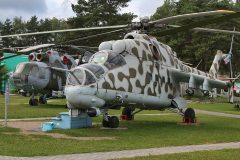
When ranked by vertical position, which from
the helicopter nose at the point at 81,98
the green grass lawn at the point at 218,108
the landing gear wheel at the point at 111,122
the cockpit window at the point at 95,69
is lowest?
the green grass lawn at the point at 218,108

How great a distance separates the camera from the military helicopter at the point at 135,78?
16719 mm

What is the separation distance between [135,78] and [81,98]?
2.99 meters

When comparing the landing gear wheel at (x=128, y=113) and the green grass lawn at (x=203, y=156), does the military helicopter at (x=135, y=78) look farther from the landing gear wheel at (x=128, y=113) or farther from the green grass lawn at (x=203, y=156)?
the green grass lawn at (x=203, y=156)

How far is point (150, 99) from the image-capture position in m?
19.4

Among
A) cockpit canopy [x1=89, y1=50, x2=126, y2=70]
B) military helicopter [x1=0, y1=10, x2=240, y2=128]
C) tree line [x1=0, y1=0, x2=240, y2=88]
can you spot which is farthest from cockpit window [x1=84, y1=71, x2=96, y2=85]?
tree line [x1=0, y1=0, x2=240, y2=88]

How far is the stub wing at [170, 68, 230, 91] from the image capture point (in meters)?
20.9

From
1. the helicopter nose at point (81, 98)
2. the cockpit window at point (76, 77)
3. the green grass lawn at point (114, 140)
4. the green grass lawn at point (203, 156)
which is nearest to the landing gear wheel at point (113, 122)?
the green grass lawn at point (114, 140)

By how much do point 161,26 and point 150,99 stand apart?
3144mm

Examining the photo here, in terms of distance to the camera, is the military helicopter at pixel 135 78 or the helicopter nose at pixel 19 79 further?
the helicopter nose at pixel 19 79

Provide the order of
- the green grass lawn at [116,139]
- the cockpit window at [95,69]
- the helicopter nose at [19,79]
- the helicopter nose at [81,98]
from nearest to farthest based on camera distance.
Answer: the green grass lawn at [116,139] < the helicopter nose at [81,98] < the cockpit window at [95,69] < the helicopter nose at [19,79]

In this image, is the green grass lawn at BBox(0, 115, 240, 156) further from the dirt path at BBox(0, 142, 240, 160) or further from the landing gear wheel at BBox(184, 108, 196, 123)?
the landing gear wheel at BBox(184, 108, 196, 123)

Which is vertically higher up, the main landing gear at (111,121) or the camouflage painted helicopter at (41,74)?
the camouflage painted helicopter at (41,74)

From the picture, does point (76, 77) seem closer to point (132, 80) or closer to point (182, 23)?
point (132, 80)

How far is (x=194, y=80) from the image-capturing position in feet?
69.1
